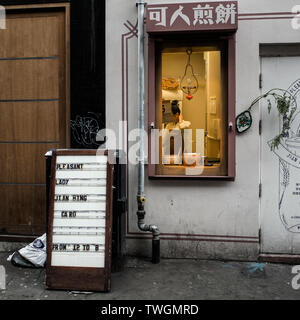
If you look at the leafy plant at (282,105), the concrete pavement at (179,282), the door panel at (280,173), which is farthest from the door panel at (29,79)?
the door panel at (280,173)

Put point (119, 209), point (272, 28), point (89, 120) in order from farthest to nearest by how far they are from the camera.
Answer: point (89, 120), point (272, 28), point (119, 209)

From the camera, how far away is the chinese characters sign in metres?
4.89

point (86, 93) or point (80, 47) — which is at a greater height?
point (80, 47)

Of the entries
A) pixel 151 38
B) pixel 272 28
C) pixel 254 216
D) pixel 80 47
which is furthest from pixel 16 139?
pixel 272 28

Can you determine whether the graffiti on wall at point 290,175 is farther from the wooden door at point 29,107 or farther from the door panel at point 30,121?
the door panel at point 30,121

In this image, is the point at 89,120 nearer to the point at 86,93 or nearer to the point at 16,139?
the point at 86,93

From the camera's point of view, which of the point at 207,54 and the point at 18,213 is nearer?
the point at 207,54

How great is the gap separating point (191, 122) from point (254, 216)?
5.48 feet

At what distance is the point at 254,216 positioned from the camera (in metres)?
5.19

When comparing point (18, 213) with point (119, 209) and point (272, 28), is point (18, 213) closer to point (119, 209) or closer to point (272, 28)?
point (119, 209)

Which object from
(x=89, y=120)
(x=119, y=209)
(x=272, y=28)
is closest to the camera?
(x=119, y=209)

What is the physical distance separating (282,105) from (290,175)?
1030 mm

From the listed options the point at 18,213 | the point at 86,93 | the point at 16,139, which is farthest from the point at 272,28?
the point at 18,213

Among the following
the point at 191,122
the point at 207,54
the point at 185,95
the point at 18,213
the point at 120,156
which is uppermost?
the point at 207,54
